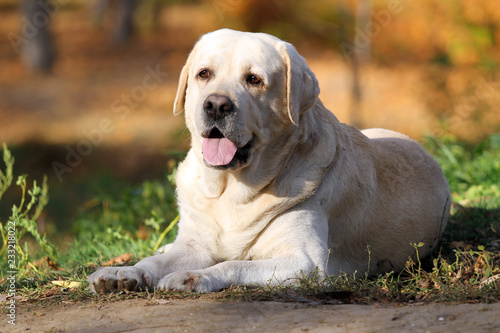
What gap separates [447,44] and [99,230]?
1213 cm

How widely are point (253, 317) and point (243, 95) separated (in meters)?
1.34

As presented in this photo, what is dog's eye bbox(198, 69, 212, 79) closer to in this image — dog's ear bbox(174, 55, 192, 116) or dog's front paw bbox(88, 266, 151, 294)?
dog's ear bbox(174, 55, 192, 116)

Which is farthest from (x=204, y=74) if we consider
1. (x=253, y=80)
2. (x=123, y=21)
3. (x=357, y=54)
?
(x=123, y=21)

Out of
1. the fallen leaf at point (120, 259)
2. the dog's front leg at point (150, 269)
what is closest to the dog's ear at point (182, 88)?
the dog's front leg at point (150, 269)

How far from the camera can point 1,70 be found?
73.2 feet

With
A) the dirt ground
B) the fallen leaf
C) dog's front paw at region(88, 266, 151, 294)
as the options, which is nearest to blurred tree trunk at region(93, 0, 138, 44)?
the fallen leaf

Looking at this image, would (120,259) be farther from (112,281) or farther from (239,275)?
(239,275)

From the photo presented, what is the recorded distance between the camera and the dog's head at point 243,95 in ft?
12.0

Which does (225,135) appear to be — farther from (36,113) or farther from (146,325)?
(36,113)

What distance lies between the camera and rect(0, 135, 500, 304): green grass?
3408 mm

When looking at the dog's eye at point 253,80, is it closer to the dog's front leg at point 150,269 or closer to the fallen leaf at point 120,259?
the dog's front leg at point 150,269

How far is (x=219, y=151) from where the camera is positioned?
3.76 metres

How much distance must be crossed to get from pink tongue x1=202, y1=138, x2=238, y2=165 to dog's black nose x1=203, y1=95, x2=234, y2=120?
0.19 metres

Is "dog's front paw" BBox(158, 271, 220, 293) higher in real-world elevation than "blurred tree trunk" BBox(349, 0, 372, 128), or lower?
lower
